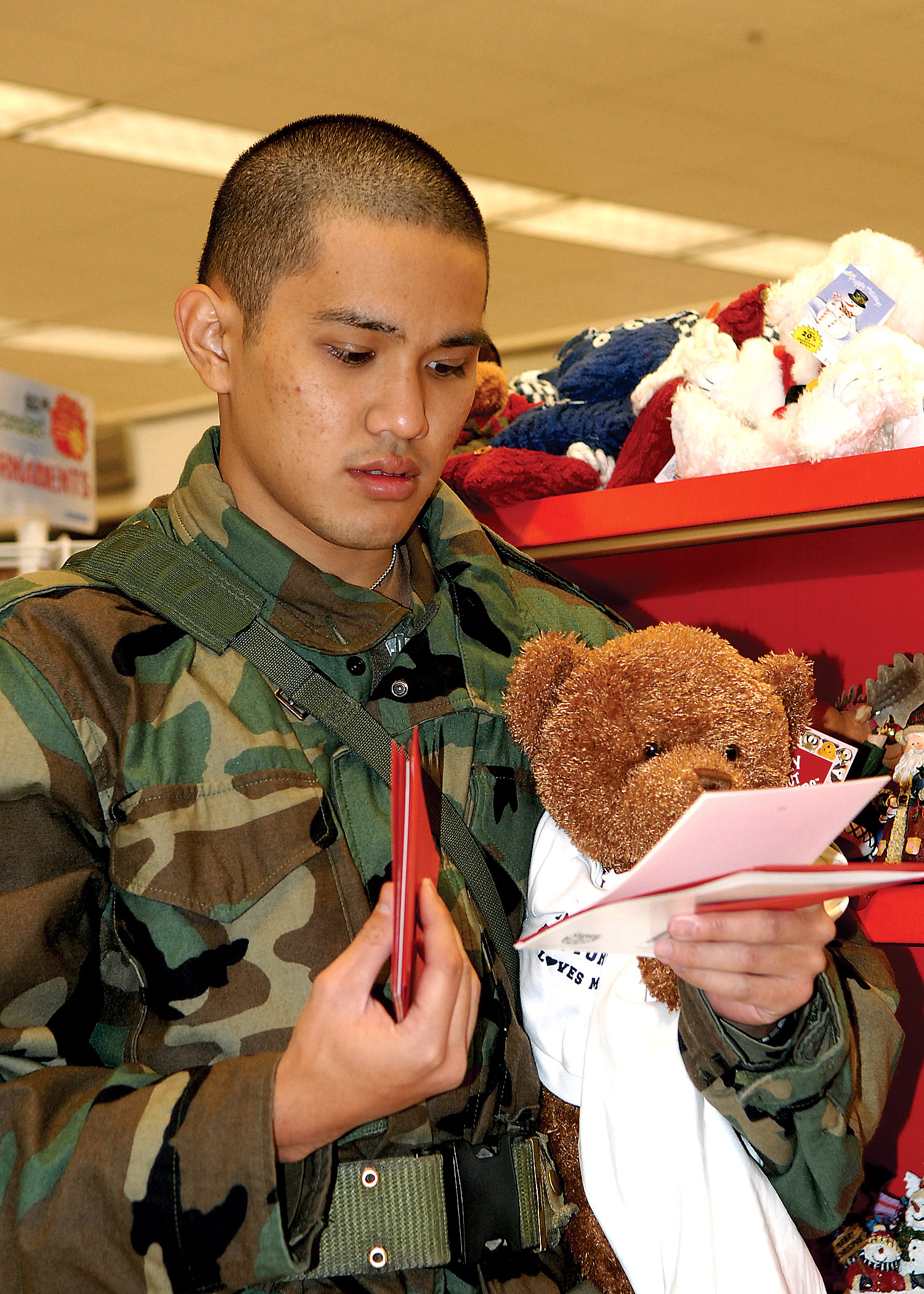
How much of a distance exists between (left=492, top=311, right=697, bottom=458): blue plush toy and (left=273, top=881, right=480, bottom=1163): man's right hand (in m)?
0.90

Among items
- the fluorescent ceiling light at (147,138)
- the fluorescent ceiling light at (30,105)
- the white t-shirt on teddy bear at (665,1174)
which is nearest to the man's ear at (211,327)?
the white t-shirt on teddy bear at (665,1174)

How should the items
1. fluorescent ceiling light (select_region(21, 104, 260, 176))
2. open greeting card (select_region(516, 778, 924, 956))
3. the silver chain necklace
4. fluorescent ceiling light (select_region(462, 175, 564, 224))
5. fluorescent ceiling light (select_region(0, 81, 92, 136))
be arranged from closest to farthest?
open greeting card (select_region(516, 778, 924, 956))
the silver chain necklace
fluorescent ceiling light (select_region(0, 81, 92, 136))
fluorescent ceiling light (select_region(21, 104, 260, 176))
fluorescent ceiling light (select_region(462, 175, 564, 224))

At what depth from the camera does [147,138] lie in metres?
4.75

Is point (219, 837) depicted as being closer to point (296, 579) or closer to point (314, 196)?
point (296, 579)

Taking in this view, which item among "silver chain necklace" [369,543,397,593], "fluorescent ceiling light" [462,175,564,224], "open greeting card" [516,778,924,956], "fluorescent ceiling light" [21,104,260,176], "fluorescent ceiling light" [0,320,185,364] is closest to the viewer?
"open greeting card" [516,778,924,956]

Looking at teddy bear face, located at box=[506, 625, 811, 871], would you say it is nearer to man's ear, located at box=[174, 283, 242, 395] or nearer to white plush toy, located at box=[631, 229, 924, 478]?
white plush toy, located at box=[631, 229, 924, 478]

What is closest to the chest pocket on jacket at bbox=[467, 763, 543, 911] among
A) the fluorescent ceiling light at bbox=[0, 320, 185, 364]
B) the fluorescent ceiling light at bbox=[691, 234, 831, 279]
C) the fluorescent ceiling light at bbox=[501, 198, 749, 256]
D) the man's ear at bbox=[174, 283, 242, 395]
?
the man's ear at bbox=[174, 283, 242, 395]

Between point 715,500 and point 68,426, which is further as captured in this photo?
point 68,426

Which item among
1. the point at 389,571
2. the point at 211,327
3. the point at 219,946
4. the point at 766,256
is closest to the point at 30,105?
the point at 766,256

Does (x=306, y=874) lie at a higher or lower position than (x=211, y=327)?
lower

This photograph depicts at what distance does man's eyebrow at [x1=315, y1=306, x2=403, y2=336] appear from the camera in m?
1.28

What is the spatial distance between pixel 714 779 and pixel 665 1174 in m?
0.34

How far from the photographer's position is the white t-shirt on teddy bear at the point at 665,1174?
111 centimetres

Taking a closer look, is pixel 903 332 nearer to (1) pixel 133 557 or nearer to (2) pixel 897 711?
(2) pixel 897 711
